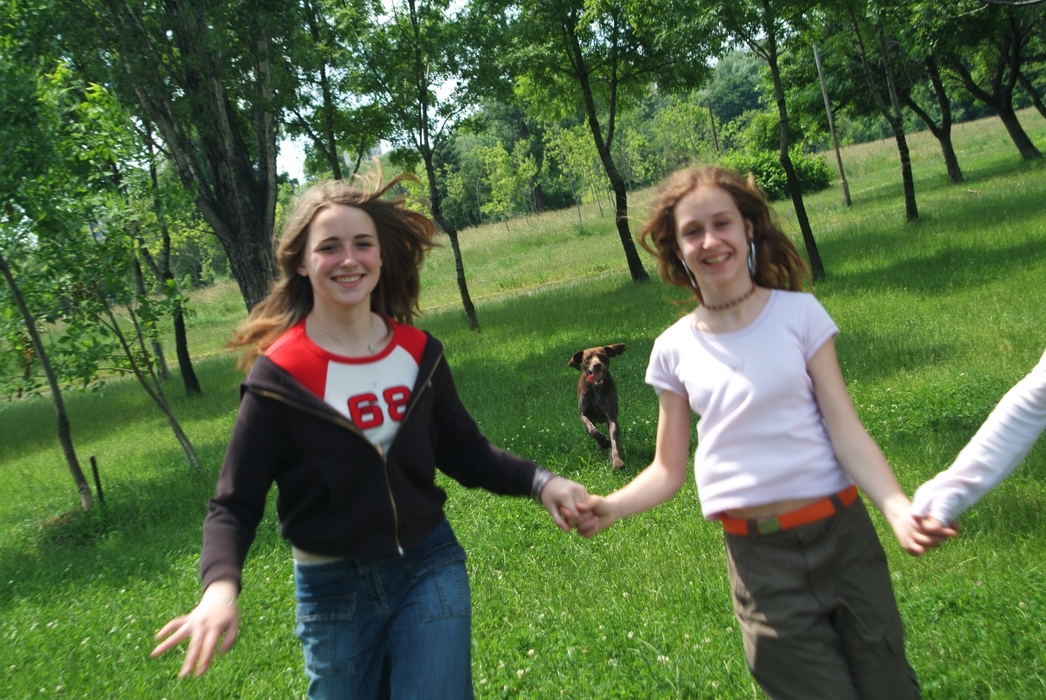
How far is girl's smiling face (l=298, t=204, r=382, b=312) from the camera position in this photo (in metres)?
2.92

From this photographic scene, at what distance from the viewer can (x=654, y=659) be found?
14.8 ft

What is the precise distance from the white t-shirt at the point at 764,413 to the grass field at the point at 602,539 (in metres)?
1.09

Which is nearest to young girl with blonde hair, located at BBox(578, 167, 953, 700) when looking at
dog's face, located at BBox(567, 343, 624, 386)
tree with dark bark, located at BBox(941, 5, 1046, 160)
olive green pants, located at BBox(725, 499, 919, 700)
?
olive green pants, located at BBox(725, 499, 919, 700)

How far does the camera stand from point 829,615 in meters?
2.56

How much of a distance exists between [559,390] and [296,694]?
7.19 metres

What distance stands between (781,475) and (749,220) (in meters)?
1.00

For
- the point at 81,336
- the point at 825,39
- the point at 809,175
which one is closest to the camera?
the point at 81,336

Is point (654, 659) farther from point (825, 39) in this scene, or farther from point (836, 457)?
point (825, 39)

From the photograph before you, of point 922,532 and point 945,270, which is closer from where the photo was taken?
point 922,532

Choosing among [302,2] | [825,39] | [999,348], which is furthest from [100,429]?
[825,39]

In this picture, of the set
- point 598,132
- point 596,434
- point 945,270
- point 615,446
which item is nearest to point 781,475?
point 615,446

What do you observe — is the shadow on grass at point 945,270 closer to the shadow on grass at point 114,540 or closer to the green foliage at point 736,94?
the shadow on grass at point 114,540

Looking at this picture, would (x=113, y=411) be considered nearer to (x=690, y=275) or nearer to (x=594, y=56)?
(x=594, y=56)

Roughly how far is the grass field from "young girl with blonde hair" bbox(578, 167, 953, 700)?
36.0 inches
